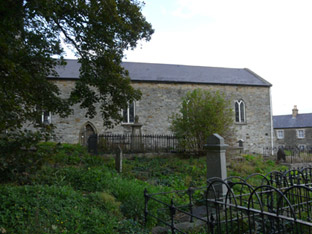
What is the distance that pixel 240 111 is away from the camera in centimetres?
2272

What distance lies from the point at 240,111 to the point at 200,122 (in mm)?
11062

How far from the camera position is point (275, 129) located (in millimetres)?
34781

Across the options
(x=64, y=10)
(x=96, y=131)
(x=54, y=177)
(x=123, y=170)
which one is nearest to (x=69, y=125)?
(x=96, y=131)

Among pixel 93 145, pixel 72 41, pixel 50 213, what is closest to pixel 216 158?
pixel 50 213

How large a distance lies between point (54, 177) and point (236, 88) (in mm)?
19264

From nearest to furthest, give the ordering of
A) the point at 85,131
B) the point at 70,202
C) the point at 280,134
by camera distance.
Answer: the point at 70,202 → the point at 85,131 → the point at 280,134

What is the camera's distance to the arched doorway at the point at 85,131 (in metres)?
18.7

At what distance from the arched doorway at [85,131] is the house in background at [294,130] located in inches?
1016

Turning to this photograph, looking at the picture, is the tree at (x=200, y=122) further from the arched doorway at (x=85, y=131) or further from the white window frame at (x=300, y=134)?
the white window frame at (x=300, y=134)

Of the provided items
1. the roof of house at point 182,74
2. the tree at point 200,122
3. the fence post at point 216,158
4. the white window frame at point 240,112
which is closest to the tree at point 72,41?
the fence post at point 216,158

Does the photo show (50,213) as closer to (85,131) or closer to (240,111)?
(85,131)

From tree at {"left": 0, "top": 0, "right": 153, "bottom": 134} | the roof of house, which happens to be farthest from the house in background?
tree at {"left": 0, "top": 0, "right": 153, "bottom": 134}

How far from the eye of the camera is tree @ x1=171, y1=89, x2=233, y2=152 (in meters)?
13.3

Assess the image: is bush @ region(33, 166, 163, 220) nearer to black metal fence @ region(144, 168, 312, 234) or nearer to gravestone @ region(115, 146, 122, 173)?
black metal fence @ region(144, 168, 312, 234)
